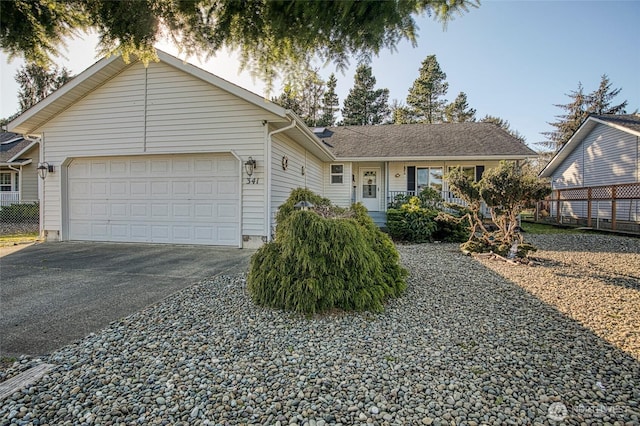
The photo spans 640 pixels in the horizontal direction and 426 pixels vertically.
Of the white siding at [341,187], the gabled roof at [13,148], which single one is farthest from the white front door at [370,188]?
the gabled roof at [13,148]

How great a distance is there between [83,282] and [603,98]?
4066 cm

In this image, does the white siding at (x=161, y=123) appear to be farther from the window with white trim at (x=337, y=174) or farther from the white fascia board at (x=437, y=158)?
the window with white trim at (x=337, y=174)

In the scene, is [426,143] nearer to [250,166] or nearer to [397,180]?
[397,180]

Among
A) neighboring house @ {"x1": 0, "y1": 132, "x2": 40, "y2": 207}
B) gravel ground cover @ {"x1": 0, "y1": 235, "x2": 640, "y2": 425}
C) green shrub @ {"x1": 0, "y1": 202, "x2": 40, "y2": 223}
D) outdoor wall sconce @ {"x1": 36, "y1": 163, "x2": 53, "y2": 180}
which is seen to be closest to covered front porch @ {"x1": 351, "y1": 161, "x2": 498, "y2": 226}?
gravel ground cover @ {"x1": 0, "y1": 235, "x2": 640, "y2": 425}

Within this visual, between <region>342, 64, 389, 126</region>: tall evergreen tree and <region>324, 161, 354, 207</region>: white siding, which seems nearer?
<region>324, 161, 354, 207</region>: white siding

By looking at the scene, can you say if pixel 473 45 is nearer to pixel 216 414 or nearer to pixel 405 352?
pixel 405 352

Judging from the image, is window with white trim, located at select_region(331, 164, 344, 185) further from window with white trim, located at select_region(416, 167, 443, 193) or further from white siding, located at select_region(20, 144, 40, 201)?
white siding, located at select_region(20, 144, 40, 201)

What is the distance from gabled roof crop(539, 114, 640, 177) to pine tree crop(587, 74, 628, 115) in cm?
1799

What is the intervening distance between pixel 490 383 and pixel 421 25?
99.4 inches

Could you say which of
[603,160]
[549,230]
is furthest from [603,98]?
[549,230]

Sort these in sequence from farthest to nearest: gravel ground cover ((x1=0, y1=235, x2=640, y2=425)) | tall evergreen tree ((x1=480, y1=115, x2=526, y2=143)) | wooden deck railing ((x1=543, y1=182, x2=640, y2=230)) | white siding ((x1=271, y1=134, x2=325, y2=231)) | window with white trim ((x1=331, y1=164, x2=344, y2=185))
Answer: tall evergreen tree ((x1=480, y1=115, x2=526, y2=143))
window with white trim ((x1=331, y1=164, x2=344, y2=185))
wooden deck railing ((x1=543, y1=182, x2=640, y2=230))
white siding ((x1=271, y1=134, x2=325, y2=231))
gravel ground cover ((x1=0, y1=235, x2=640, y2=425))

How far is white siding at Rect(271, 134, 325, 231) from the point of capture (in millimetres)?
7969

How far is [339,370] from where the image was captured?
236 centimetres

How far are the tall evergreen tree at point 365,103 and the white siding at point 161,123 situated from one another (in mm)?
24504
